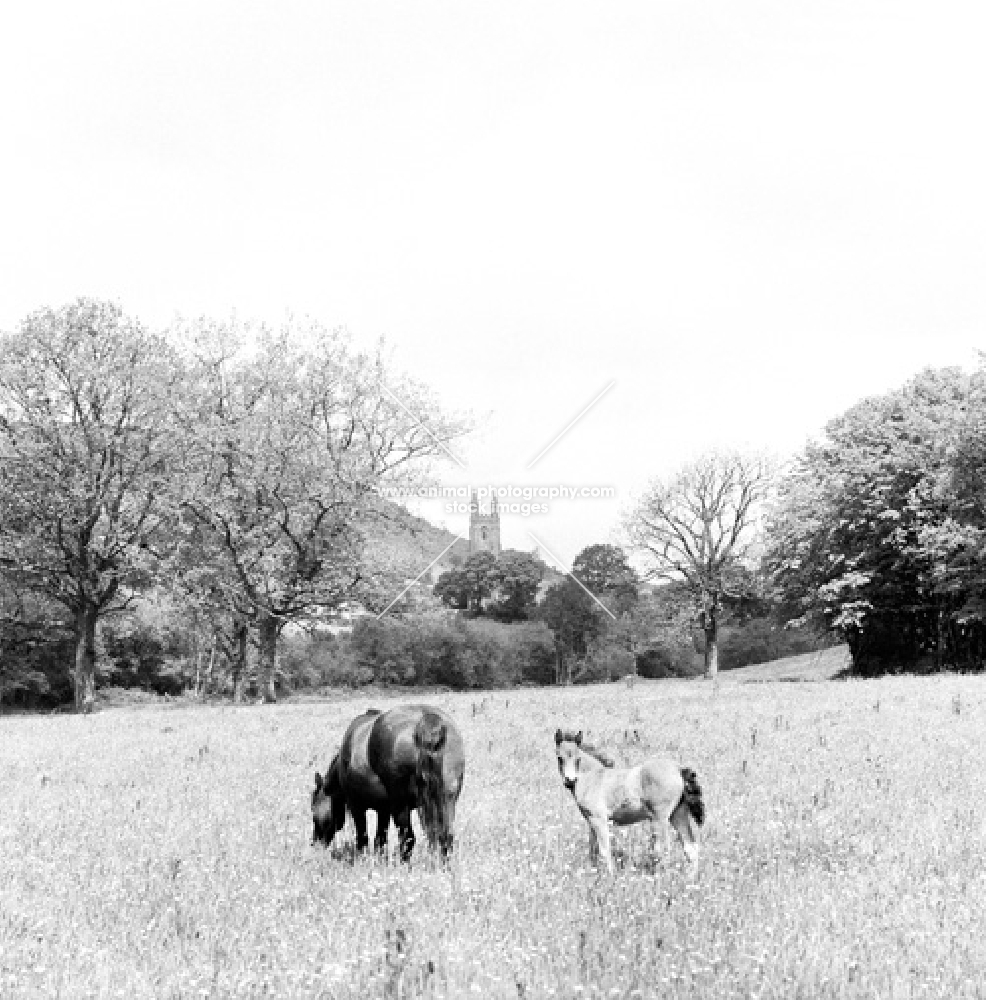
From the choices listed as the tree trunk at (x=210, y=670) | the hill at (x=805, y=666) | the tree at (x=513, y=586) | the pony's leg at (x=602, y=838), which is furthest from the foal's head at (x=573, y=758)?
the tree at (x=513, y=586)

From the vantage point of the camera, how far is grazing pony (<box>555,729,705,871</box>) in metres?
8.76

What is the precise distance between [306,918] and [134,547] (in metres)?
36.0

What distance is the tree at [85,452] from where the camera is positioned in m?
39.5

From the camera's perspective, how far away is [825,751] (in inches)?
622

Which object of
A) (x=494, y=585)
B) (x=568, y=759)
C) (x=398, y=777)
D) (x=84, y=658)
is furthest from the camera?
(x=494, y=585)

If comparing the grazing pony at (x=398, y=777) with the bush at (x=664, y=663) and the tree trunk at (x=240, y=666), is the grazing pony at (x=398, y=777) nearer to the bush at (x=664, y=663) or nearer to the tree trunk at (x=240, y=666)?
the tree trunk at (x=240, y=666)

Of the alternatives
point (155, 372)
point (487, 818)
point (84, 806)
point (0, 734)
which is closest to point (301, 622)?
point (155, 372)

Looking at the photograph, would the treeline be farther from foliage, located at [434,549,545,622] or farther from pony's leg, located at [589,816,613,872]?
foliage, located at [434,549,545,622]

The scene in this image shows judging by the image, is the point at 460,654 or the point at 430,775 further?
the point at 460,654

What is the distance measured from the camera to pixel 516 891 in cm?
773

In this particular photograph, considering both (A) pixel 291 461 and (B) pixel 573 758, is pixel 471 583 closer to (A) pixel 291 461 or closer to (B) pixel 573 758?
(A) pixel 291 461

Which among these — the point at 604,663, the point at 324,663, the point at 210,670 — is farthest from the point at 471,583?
the point at 210,670

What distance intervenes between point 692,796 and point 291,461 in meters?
34.2

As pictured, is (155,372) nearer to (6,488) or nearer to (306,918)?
(6,488)
